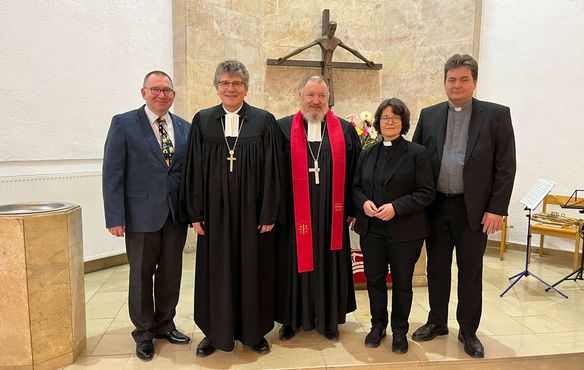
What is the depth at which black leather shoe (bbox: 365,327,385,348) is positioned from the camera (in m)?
2.81

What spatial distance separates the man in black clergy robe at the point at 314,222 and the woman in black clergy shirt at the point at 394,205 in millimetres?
167

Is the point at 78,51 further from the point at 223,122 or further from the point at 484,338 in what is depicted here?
the point at 484,338

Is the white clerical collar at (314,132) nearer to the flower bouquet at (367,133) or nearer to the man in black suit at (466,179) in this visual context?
the man in black suit at (466,179)

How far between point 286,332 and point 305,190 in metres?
1.00

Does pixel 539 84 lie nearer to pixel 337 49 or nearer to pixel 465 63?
pixel 337 49

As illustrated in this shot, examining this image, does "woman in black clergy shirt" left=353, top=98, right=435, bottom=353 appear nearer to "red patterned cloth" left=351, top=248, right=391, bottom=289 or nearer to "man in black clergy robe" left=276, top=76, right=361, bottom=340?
"man in black clergy robe" left=276, top=76, right=361, bottom=340

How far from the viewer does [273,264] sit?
2.79 metres

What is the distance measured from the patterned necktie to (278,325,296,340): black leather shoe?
1369 millimetres

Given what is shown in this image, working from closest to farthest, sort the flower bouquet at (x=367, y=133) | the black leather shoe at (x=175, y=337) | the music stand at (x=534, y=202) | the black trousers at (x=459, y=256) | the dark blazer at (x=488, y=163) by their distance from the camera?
the dark blazer at (x=488, y=163) → the black trousers at (x=459, y=256) → the black leather shoe at (x=175, y=337) → the flower bouquet at (x=367, y=133) → the music stand at (x=534, y=202)

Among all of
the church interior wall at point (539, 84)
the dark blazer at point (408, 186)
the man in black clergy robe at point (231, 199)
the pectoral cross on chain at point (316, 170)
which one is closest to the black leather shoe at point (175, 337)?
the man in black clergy robe at point (231, 199)

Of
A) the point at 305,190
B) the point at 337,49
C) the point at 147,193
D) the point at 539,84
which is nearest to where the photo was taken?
the point at 147,193

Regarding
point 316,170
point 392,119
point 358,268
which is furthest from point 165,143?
point 358,268

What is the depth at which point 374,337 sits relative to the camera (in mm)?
2830

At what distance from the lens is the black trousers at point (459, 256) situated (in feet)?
8.76
